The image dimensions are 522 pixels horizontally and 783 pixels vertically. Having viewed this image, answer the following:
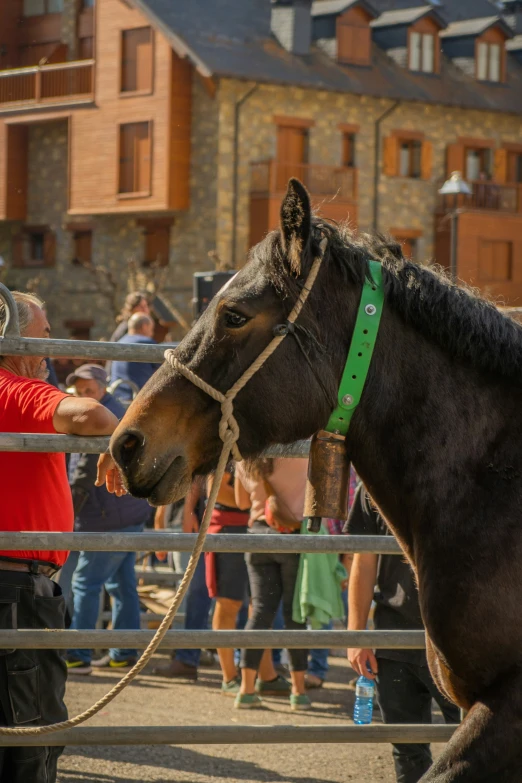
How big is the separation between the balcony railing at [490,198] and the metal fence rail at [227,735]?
112 feet

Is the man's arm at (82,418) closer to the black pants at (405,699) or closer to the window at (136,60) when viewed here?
the black pants at (405,699)

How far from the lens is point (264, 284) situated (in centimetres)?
348

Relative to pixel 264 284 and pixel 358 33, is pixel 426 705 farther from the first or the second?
pixel 358 33

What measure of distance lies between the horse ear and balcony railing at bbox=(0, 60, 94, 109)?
3427 centimetres

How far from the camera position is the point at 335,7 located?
37.3 m

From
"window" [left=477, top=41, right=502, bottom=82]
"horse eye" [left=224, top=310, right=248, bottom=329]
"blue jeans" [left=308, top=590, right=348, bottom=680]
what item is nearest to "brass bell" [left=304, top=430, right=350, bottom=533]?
"horse eye" [left=224, top=310, right=248, bottom=329]

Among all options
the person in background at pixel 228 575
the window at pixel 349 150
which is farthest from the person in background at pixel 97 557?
the window at pixel 349 150

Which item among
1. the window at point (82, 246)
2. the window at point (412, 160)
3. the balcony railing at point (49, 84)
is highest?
the balcony railing at point (49, 84)

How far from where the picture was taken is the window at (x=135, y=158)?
35281 millimetres

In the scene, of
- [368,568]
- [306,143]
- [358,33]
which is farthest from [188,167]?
[368,568]

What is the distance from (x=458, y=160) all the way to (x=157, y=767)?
3364 cm

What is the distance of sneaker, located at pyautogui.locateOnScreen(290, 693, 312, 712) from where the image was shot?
7.87 meters

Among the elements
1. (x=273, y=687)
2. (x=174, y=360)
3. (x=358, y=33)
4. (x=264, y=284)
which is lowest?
(x=273, y=687)

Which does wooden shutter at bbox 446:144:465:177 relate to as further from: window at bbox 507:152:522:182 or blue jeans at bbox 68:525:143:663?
blue jeans at bbox 68:525:143:663
